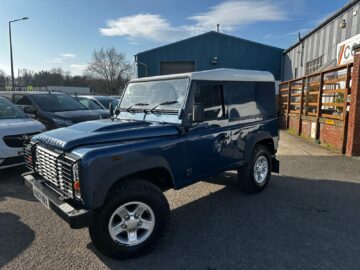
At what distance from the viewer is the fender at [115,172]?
2693 mm

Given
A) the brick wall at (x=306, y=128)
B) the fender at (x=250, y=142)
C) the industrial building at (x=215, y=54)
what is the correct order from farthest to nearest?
the industrial building at (x=215, y=54) → the brick wall at (x=306, y=128) → the fender at (x=250, y=142)

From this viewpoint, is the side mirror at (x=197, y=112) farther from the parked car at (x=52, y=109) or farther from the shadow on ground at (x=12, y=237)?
the parked car at (x=52, y=109)

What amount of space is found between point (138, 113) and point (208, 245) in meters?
2.11

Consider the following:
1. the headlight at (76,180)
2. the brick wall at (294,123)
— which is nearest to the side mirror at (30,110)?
the headlight at (76,180)

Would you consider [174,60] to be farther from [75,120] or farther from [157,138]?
[157,138]

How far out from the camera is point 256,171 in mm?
5000

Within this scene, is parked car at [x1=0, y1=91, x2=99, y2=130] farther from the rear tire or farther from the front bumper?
the rear tire

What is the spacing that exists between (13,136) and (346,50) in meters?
12.6

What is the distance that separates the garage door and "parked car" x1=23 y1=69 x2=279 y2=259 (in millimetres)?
18776

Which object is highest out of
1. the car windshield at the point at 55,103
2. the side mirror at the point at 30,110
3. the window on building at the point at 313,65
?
the window on building at the point at 313,65

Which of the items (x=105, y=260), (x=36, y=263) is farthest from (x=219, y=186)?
(x=36, y=263)

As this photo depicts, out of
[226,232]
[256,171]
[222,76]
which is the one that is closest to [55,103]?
[222,76]

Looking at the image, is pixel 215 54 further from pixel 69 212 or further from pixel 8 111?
pixel 69 212

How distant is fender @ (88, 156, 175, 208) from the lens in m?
2.69
